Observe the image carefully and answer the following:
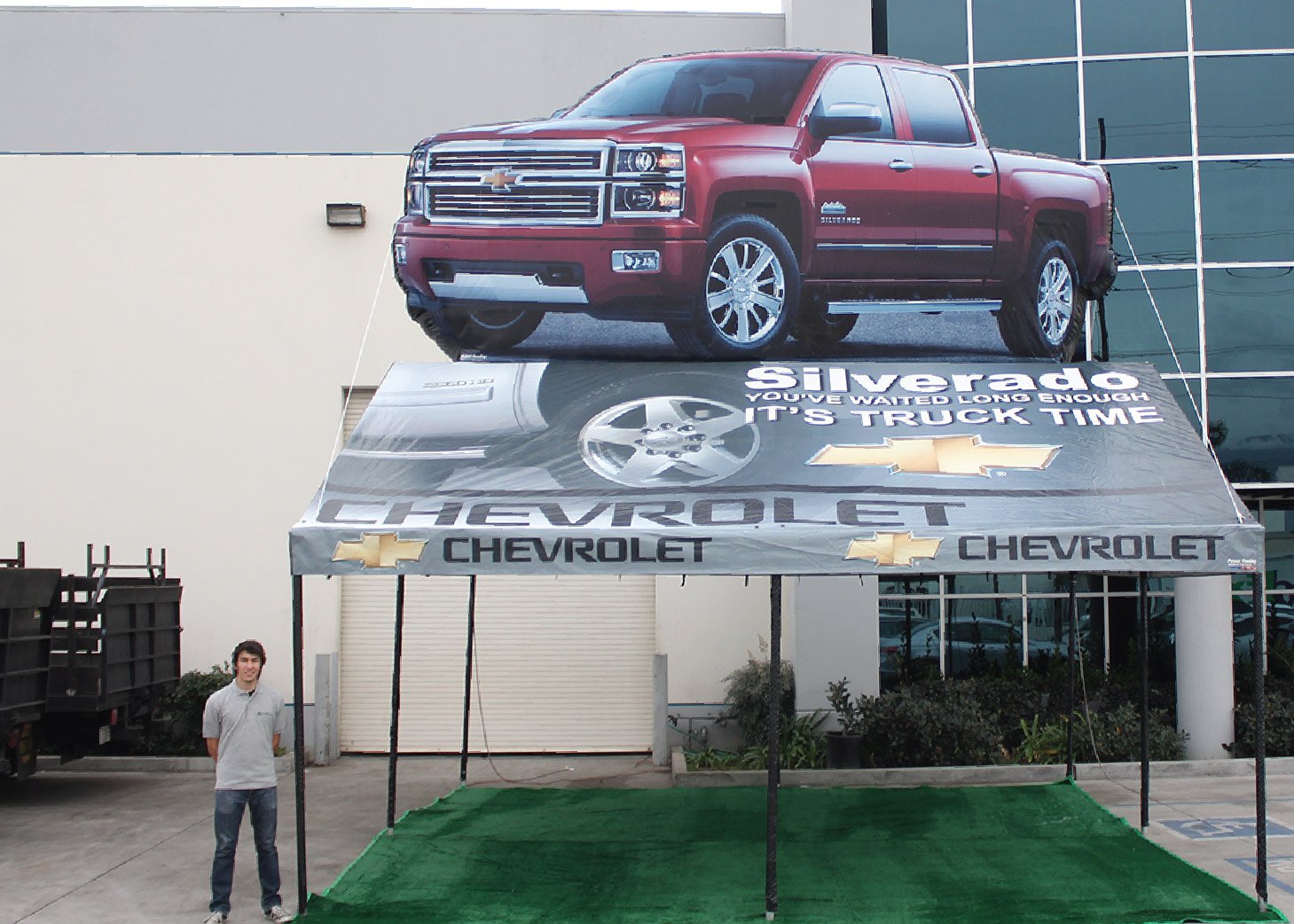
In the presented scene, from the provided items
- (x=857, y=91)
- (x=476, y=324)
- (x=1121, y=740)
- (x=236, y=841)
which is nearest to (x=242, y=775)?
(x=236, y=841)

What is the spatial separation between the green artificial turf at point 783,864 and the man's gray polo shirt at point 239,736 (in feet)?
3.10

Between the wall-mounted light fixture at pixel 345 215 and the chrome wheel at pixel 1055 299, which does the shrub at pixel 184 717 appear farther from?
the chrome wheel at pixel 1055 299

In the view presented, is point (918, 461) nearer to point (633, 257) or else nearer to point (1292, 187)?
point (633, 257)

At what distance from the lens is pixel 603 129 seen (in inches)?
412

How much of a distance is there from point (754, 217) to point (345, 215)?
6.20 m

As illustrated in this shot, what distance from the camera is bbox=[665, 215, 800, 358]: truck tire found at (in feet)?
33.8

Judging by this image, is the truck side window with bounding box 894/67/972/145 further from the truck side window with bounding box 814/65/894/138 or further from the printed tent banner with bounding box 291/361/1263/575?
the printed tent banner with bounding box 291/361/1263/575

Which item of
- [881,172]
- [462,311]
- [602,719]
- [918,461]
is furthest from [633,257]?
[602,719]

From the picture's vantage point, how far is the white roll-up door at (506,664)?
14.9m

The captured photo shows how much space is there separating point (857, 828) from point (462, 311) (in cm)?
534

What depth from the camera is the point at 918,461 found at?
8578 mm

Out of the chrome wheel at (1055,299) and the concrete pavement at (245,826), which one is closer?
the concrete pavement at (245,826)

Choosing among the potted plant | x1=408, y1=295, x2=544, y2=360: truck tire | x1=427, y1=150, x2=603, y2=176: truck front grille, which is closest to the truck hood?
x1=427, y1=150, x2=603, y2=176: truck front grille

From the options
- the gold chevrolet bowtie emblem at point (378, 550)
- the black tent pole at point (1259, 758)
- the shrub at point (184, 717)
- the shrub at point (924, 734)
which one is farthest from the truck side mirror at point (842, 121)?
the shrub at point (184, 717)
